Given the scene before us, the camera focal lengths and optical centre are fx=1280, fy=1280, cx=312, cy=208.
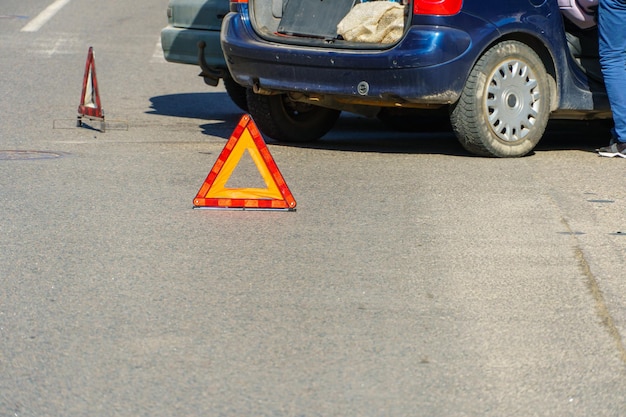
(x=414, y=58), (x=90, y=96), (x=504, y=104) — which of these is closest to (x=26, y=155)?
(x=90, y=96)

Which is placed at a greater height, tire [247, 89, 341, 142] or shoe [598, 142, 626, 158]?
shoe [598, 142, 626, 158]

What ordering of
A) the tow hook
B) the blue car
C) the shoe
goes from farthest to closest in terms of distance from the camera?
the tow hook → the shoe → the blue car

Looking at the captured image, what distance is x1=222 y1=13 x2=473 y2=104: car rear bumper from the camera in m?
8.34

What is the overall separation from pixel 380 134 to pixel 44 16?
1100 centimetres

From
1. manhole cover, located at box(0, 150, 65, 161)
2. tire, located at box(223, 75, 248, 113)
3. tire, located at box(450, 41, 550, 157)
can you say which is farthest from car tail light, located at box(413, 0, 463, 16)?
tire, located at box(223, 75, 248, 113)

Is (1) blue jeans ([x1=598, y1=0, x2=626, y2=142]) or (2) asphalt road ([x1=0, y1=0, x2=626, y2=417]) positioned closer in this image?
(2) asphalt road ([x1=0, y1=0, x2=626, y2=417])

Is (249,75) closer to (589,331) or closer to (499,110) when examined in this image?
(499,110)

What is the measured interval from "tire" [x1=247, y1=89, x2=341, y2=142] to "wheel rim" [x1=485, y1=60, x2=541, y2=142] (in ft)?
5.89

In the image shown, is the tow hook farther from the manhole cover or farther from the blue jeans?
the blue jeans

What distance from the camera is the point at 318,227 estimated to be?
6.75 meters

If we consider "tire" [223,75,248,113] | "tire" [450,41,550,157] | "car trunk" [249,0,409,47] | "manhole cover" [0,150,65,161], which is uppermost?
"car trunk" [249,0,409,47]

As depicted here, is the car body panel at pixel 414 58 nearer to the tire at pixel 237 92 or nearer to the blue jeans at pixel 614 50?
the blue jeans at pixel 614 50

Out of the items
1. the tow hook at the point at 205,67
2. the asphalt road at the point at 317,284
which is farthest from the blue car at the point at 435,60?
the tow hook at the point at 205,67

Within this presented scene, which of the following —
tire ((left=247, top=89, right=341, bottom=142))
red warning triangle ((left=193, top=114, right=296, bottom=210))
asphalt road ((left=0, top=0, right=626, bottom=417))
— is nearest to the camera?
asphalt road ((left=0, top=0, right=626, bottom=417))
